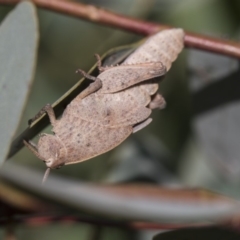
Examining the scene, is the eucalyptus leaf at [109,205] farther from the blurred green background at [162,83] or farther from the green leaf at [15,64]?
the blurred green background at [162,83]

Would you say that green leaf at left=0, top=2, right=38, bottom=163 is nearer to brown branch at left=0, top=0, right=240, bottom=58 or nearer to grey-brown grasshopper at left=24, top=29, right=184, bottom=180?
grey-brown grasshopper at left=24, top=29, right=184, bottom=180

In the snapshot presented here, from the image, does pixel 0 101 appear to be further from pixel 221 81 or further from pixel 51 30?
pixel 51 30

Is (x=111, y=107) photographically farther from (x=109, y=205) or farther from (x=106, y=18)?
(x=109, y=205)

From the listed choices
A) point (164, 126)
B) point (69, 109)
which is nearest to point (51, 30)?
point (164, 126)

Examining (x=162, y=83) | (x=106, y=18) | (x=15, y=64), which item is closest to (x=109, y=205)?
(x=15, y=64)

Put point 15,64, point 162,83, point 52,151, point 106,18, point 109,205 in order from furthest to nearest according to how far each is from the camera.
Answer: point 162,83
point 106,18
point 52,151
point 15,64
point 109,205

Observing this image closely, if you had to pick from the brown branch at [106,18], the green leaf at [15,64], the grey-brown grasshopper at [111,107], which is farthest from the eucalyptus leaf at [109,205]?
the brown branch at [106,18]

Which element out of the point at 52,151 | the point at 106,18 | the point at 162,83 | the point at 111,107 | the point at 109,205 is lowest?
the point at 109,205
